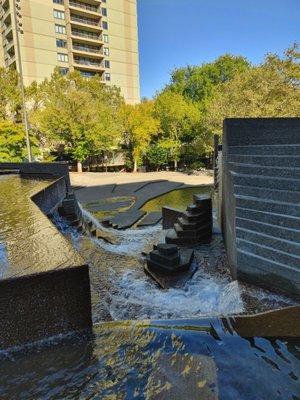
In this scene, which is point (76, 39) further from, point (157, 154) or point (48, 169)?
point (48, 169)

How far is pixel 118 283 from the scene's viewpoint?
489 centimetres

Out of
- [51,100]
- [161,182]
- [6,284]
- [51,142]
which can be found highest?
[51,100]

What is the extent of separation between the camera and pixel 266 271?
4.12m

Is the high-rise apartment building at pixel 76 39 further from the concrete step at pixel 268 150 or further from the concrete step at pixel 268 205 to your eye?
the concrete step at pixel 268 205

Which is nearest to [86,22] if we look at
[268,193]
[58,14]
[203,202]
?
[58,14]

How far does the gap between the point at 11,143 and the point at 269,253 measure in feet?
58.0

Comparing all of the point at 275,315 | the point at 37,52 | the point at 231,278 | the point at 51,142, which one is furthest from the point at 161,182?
the point at 37,52

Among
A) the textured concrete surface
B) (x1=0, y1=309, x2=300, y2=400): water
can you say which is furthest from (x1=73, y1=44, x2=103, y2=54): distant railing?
(x1=0, y1=309, x2=300, y2=400): water

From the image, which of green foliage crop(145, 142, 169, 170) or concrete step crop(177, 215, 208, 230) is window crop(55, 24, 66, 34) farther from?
concrete step crop(177, 215, 208, 230)

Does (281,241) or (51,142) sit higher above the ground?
(51,142)

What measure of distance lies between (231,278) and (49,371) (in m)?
3.46

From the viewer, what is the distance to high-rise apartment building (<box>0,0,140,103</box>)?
113ft

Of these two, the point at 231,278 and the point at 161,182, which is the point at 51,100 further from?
the point at 231,278

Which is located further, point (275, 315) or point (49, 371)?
point (275, 315)
